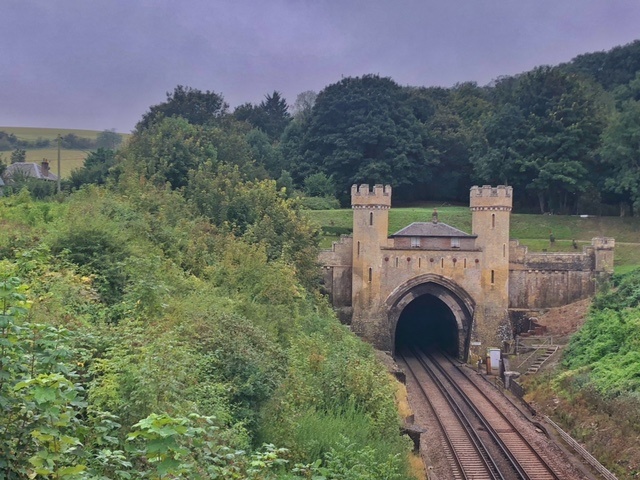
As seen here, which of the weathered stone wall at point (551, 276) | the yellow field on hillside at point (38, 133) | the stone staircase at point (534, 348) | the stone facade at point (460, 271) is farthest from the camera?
the yellow field on hillside at point (38, 133)

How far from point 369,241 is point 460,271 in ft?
17.3

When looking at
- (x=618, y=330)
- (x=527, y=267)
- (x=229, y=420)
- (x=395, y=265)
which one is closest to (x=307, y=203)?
(x=395, y=265)

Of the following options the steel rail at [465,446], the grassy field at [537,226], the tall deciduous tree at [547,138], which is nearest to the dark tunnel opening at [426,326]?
the grassy field at [537,226]

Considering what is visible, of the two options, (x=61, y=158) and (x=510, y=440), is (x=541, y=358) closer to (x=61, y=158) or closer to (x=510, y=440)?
(x=510, y=440)

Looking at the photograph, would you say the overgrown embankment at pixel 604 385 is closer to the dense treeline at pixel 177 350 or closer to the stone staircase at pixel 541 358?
the stone staircase at pixel 541 358

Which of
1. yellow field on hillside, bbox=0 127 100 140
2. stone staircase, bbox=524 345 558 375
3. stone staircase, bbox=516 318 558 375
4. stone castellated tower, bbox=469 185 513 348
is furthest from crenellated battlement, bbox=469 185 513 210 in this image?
yellow field on hillside, bbox=0 127 100 140

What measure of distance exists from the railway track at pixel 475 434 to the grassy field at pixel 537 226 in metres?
15.8

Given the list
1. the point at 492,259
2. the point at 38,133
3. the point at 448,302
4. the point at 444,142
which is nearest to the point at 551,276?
the point at 492,259

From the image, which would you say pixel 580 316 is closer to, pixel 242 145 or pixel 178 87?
pixel 242 145

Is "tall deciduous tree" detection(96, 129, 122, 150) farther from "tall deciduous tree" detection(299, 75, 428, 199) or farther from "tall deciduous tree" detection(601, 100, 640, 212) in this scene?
"tall deciduous tree" detection(601, 100, 640, 212)

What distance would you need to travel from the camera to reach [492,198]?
3544 cm

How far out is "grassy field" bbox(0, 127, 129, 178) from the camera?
7375cm

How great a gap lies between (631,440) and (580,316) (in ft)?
50.3

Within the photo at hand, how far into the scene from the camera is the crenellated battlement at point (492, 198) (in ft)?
116
